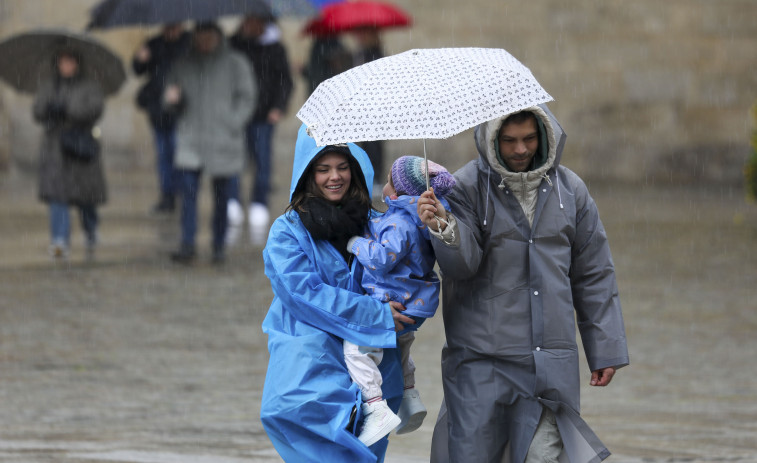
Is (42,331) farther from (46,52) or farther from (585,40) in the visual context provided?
(585,40)

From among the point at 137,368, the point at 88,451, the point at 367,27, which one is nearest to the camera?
the point at 88,451

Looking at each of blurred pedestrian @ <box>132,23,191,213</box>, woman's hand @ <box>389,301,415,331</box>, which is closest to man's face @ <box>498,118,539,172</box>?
woman's hand @ <box>389,301,415,331</box>

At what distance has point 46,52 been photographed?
1155 centimetres

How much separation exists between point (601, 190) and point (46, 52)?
24.8 feet

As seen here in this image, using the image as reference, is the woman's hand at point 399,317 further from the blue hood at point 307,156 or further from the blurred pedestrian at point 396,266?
the blue hood at point 307,156

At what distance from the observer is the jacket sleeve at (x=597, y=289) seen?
14.6 feet

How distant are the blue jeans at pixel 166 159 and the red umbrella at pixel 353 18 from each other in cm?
190

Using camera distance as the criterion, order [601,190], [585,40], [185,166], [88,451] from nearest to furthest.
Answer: [88,451], [185,166], [601,190], [585,40]

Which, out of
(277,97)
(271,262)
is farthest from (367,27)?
(271,262)

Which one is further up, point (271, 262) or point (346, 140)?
point (346, 140)

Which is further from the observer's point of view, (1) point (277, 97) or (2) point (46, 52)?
(1) point (277, 97)

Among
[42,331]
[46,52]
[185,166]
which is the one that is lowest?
[42,331]

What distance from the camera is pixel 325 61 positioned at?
13.6m

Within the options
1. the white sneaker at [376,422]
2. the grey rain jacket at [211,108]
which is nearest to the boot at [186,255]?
the grey rain jacket at [211,108]
